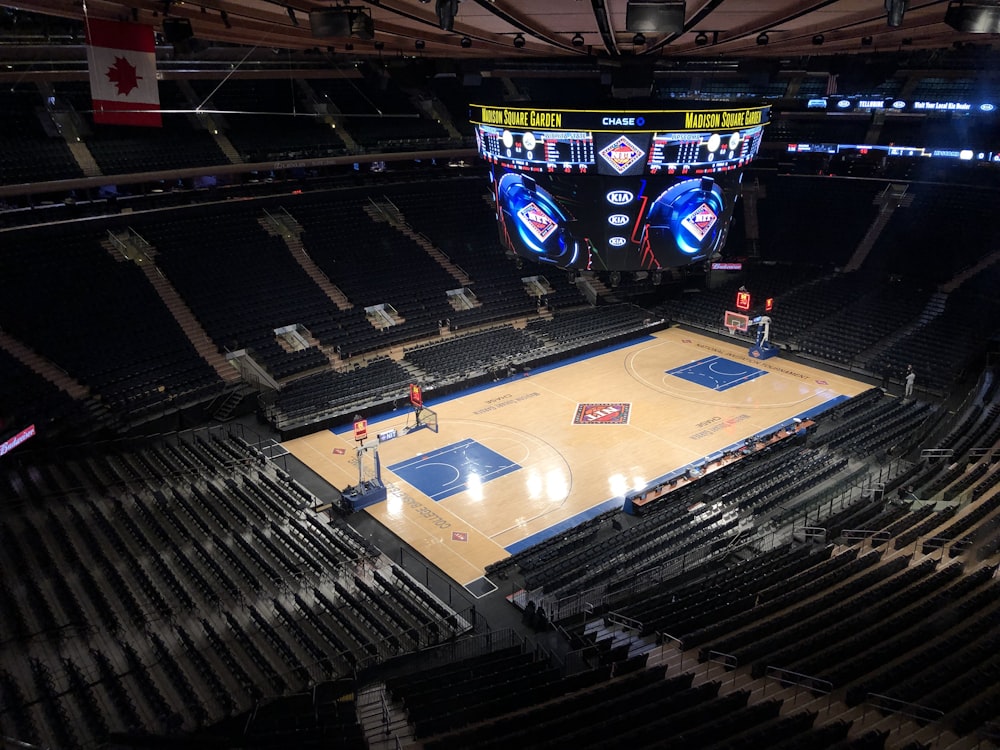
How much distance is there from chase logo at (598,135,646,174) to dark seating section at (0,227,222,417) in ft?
53.0

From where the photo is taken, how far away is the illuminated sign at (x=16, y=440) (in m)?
18.9

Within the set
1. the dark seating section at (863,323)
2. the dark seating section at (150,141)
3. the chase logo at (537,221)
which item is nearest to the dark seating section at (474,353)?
the dark seating section at (863,323)

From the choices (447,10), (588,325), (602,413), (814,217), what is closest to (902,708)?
(447,10)

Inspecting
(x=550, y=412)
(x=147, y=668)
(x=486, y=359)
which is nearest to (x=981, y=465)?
(x=550, y=412)

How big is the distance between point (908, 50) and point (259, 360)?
845 inches

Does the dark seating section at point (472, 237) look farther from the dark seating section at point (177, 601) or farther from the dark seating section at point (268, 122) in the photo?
the dark seating section at point (177, 601)

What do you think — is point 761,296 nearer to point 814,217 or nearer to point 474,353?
point 814,217

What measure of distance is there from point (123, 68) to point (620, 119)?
831 centimetres

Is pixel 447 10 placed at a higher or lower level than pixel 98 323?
higher

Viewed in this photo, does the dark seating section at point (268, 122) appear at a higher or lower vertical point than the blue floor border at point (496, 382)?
higher

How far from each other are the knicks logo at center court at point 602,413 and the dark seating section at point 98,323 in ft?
39.4

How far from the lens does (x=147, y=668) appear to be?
43.6 ft

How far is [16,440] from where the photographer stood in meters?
19.4

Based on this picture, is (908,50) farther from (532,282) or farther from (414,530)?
(532,282)
